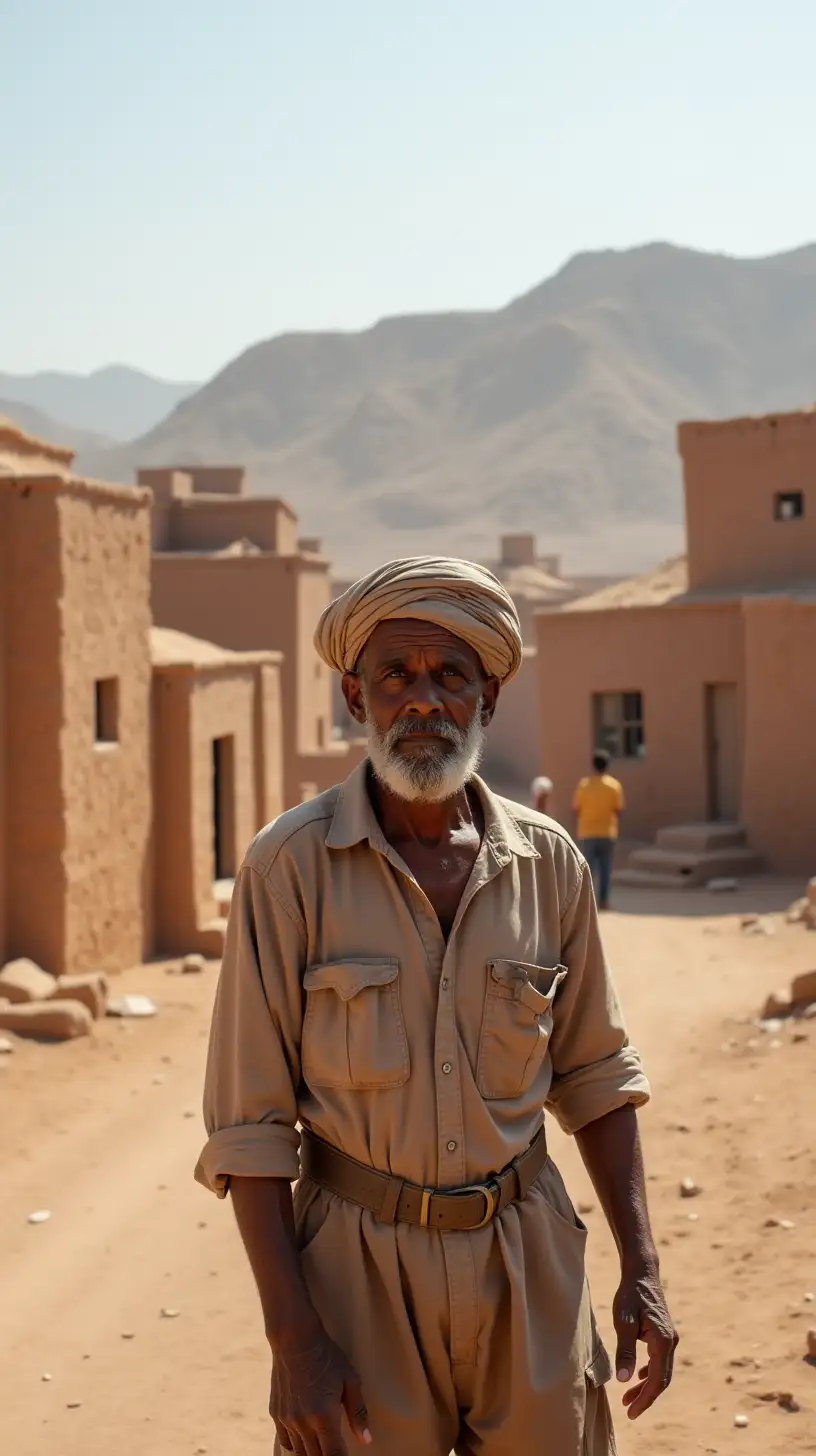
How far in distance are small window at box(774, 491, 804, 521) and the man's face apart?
18.3 meters

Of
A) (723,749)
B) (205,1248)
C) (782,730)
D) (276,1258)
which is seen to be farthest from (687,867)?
(276,1258)

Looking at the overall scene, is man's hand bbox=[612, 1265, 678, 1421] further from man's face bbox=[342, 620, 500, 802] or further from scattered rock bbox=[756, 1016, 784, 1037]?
scattered rock bbox=[756, 1016, 784, 1037]

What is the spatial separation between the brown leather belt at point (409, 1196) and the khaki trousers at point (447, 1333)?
2cm

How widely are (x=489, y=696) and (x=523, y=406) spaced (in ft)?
337

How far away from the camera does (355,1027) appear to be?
8.86ft

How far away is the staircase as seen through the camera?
17969mm

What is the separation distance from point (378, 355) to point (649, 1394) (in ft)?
430

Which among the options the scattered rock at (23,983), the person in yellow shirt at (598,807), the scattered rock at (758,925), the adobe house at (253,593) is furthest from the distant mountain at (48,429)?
the scattered rock at (23,983)

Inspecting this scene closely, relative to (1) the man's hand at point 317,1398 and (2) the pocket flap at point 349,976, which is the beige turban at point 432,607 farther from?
(1) the man's hand at point 317,1398

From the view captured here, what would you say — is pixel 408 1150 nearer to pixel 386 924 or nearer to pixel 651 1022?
pixel 386 924

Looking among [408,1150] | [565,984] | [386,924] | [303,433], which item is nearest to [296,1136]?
[408,1150]

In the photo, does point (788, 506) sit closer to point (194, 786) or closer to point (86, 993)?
point (194, 786)

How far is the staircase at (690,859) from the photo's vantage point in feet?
59.0

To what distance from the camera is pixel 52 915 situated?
1172 cm
